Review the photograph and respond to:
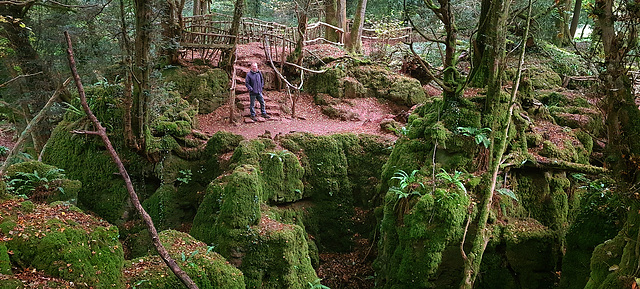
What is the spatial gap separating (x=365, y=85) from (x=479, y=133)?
8.19 meters

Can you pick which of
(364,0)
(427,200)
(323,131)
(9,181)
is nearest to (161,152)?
(9,181)

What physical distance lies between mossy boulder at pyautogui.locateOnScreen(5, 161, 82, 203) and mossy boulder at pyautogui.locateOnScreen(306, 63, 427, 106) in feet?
30.7

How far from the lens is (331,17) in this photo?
1834cm

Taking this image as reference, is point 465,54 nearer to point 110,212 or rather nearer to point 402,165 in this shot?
point 402,165

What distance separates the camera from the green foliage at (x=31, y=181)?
715 cm

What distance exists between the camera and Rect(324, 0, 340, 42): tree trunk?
708 inches

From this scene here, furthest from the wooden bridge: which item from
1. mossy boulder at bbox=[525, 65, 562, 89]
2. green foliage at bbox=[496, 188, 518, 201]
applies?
green foliage at bbox=[496, 188, 518, 201]

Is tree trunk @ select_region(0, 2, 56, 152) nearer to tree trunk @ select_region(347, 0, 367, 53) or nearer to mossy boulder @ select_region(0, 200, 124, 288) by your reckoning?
mossy boulder @ select_region(0, 200, 124, 288)

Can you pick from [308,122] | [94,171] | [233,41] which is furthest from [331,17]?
[94,171]

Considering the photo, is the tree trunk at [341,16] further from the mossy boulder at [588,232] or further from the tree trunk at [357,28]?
the mossy boulder at [588,232]

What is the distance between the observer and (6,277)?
3.34m

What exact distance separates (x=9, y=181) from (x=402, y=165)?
287 inches

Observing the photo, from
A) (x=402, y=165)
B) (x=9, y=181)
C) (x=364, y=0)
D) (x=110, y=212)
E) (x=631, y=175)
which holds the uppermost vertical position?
(x=364, y=0)

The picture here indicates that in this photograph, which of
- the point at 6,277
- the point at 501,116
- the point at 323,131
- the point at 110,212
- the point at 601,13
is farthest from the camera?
the point at 323,131
